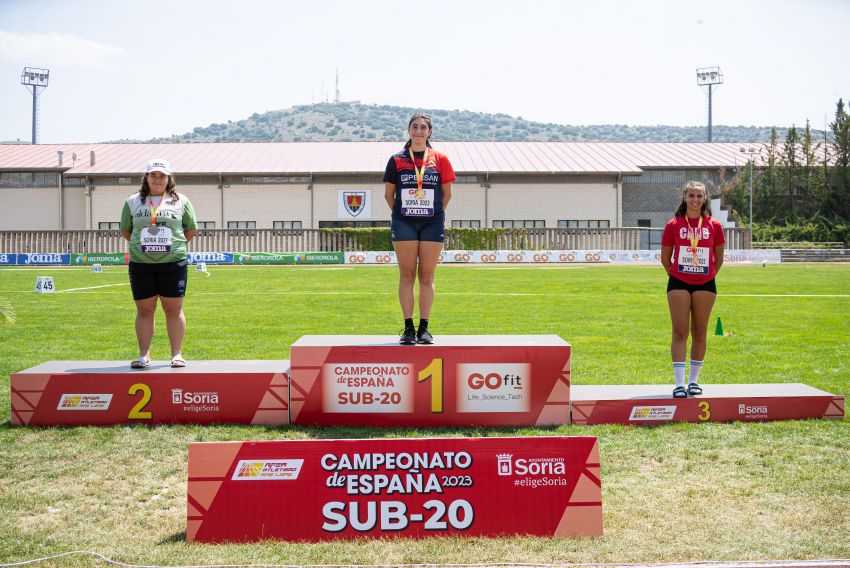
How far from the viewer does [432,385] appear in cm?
672

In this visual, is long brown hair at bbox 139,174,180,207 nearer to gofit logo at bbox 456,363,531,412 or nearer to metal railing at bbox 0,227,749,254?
gofit logo at bbox 456,363,531,412

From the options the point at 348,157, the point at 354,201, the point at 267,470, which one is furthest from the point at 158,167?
the point at 348,157

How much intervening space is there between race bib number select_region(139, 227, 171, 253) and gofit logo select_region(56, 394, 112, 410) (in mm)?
1356

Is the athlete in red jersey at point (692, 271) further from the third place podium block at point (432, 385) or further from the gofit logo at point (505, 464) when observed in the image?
the gofit logo at point (505, 464)

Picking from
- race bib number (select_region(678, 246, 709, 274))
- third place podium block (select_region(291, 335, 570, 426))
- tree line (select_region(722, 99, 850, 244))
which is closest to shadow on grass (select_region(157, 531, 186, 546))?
third place podium block (select_region(291, 335, 570, 426))

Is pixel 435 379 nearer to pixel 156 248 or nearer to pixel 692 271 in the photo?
pixel 692 271

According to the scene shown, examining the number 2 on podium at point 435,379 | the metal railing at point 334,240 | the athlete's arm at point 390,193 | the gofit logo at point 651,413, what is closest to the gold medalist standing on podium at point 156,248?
the athlete's arm at point 390,193

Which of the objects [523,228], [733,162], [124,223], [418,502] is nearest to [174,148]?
[523,228]

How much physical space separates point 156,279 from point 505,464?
169 inches

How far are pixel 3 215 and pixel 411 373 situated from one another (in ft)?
180

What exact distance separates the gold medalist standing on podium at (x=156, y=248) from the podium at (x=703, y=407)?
369 cm

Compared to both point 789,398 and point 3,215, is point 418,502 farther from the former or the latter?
point 3,215

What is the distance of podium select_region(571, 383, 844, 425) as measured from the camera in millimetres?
6777

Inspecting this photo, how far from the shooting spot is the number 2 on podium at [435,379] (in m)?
6.72
